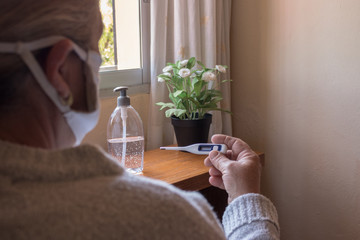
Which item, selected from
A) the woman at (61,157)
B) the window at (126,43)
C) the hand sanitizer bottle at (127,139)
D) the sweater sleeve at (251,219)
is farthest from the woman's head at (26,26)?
the window at (126,43)

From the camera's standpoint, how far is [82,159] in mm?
536

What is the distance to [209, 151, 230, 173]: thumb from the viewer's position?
98cm

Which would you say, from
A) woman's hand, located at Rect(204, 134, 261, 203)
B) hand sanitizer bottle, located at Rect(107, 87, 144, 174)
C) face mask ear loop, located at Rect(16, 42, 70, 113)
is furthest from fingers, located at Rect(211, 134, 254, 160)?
face mask ear loop, located at Rect(16, 42, 70, 113)

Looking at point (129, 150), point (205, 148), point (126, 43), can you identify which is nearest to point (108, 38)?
point (126, 43)

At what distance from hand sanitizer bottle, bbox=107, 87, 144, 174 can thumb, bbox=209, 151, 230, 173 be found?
450 millimetres

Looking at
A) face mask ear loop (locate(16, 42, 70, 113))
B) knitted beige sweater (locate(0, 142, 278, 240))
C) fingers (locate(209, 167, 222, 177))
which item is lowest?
fingers (locate(209, 167, 222, 177))

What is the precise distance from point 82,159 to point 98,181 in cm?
4

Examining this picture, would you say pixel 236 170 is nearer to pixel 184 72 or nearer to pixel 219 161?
pixel 219 161

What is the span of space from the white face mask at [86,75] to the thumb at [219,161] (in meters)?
0.42

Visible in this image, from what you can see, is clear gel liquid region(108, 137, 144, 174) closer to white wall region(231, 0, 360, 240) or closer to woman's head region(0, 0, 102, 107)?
white wall region(231, 0, 360, 240)

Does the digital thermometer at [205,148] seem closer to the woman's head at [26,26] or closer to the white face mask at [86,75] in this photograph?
the white face mask at [86,75]

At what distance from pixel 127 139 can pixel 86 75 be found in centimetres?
89

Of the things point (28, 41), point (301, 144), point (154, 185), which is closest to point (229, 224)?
point (154, 185)

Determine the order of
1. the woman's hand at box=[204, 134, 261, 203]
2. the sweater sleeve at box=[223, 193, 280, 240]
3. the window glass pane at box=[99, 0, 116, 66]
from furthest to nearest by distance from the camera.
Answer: the window glass pane at box=[99, 0, 116, 66], the woman's hand at box=[204, 134, 261, 203], the sweater sleeve at box=[223, 193, 280, 240]
